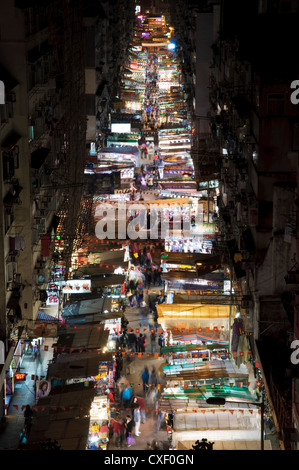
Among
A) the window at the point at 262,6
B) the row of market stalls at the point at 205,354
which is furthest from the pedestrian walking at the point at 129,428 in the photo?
the window at the point at 262,6

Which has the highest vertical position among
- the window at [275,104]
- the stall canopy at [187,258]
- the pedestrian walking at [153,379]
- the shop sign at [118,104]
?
the shop sign at [118,104]

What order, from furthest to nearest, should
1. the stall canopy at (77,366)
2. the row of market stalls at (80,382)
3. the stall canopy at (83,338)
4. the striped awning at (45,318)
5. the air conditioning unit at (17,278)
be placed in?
the striped awning at (45,318) < the stall canopy at (83,338) < the air conditioning unit at (17,278) < the stall canopy at (77,366) < the row of market stalls at (80,382)

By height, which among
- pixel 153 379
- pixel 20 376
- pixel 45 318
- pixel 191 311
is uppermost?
pixel 191 311

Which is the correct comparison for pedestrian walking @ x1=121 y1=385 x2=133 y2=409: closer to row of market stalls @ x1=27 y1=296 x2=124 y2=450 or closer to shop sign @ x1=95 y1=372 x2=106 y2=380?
row of market stalls @ x1=27 y1=296 x2=124 y2=450

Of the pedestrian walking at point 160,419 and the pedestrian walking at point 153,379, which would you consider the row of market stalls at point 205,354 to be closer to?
the pedestrian walking at point 153,379

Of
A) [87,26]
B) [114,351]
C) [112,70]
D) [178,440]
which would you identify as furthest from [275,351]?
[112,70]

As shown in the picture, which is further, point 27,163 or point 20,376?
point 20,376

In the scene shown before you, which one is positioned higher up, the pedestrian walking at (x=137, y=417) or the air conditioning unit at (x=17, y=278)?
the air conditioning unit at (x=17, y=278)

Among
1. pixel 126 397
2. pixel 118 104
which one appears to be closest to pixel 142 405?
pixel 126 397

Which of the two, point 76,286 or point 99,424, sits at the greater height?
point 76,286

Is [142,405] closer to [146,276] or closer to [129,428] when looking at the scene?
[129,428]

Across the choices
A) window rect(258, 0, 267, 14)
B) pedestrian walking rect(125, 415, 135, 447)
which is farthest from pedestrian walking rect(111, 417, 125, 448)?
→ window rect(258, 0, 267, 14)

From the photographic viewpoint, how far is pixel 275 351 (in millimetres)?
24297

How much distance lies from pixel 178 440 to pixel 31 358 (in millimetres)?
9203
